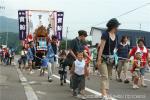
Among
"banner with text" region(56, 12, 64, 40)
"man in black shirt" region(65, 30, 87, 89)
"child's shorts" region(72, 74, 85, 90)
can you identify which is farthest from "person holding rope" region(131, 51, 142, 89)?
"banner with text" region(56, 12, 64, 40)

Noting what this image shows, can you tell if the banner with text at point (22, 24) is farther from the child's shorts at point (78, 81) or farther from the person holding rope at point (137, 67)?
the child's shorts at point (78, 81)

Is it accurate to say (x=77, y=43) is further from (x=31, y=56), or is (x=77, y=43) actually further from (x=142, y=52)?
(x=31, y=56)

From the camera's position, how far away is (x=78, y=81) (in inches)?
521

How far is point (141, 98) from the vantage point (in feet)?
43.0

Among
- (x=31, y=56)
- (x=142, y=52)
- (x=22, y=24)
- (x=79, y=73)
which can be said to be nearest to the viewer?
(x=79, y=73)

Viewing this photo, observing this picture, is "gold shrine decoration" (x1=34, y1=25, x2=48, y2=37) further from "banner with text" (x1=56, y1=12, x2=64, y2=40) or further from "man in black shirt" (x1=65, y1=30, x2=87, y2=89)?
"man in black shirt" (x1=65, y1=30, x2=87, y2=89)

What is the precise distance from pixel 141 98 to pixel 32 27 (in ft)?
58.9

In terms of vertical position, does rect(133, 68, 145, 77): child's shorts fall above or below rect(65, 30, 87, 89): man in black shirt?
below

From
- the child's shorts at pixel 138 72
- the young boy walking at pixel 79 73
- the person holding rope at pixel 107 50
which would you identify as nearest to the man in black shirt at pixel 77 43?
the young boy walking at pixel 79 73

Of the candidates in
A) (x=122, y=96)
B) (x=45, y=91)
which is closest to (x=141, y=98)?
(x=122, y=96)

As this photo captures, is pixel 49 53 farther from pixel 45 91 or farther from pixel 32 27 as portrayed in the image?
pixel 32 27

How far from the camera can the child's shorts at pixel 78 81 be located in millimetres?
13073

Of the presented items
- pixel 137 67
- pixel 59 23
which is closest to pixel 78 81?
pixel 137 67

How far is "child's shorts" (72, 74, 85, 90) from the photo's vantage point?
42.9 feet
